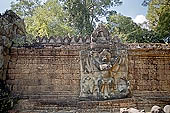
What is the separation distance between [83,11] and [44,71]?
50.0 ft

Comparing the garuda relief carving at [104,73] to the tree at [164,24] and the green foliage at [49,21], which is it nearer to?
the tree at [164,24]

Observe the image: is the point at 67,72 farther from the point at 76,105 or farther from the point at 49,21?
the point at 49,21

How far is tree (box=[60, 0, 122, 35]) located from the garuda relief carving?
13.8 meters

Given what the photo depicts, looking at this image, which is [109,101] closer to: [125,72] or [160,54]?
[125,72]

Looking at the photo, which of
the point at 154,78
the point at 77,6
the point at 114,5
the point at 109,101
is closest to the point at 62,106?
the point at 109,101

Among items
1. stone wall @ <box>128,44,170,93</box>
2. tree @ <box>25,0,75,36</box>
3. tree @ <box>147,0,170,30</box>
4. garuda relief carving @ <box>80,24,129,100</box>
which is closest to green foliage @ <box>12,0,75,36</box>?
tree @ <box>25,0,75,36</box>

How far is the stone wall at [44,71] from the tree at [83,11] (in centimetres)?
1366

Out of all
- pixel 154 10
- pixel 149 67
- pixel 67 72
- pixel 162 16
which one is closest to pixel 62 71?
pixel 67 72

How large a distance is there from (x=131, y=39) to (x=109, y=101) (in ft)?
40.9

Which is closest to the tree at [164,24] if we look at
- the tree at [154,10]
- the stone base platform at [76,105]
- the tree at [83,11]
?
the tree at [154,10]

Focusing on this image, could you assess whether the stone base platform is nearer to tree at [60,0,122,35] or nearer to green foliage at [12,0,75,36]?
green foliage at [12,0,75,36]

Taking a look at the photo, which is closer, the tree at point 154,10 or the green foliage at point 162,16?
the green foliage at point 162,16

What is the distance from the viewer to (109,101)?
8.11 m

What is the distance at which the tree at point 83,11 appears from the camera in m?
22.8
